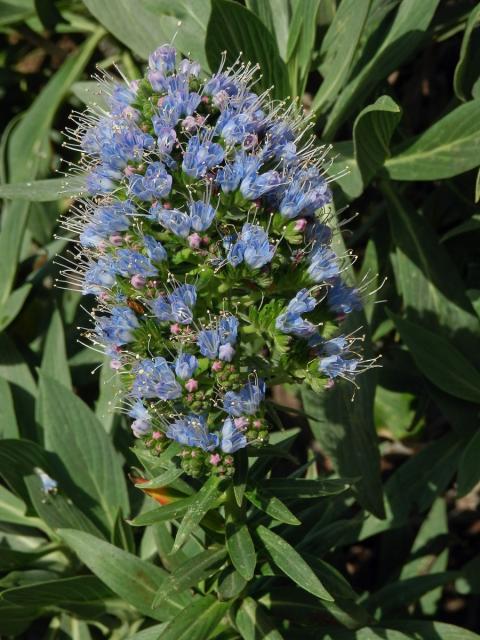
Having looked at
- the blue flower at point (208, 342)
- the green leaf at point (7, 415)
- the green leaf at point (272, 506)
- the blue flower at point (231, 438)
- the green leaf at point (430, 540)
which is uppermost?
the blue flower at point (208, 342)

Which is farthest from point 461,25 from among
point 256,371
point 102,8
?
point 256,371

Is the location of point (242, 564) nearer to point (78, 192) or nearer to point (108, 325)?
point (108, 325)

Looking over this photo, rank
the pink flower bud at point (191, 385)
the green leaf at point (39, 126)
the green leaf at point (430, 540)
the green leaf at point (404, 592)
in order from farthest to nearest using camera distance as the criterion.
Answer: the green leaf at point (39, 126), the green leaf at point (430, 540), the green leaf at point (404, 592), the pink flower bud at point (191, 385)

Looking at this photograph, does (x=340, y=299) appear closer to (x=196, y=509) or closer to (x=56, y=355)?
(x=196, y=509)

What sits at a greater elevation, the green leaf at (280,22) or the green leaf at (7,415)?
the green leaf at (280,22)

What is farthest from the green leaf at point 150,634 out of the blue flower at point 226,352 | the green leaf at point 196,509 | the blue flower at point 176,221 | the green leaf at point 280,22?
the green leaf at point 280,22

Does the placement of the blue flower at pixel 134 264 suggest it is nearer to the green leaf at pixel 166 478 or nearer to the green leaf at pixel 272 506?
the green leaf at pixel 166 478

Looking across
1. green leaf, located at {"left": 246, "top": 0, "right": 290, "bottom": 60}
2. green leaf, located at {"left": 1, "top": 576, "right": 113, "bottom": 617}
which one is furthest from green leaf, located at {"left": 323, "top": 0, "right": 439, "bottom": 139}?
green leaf, located at {"left": 1, "top": 576, "right": 113, "bottom": 617}
